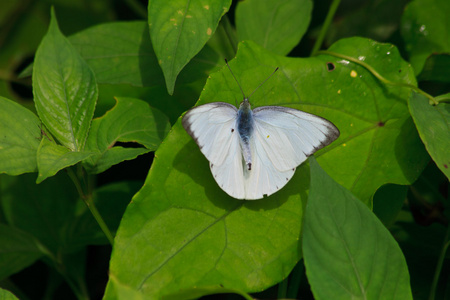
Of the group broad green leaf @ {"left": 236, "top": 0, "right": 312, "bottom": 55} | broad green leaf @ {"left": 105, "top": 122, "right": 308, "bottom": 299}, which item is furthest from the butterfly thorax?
broad green leaf @ {"left": 236, "top": 0, "right": 312, "bottom": 55}

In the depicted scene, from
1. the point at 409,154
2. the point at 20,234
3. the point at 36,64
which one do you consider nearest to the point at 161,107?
the point at 36,64

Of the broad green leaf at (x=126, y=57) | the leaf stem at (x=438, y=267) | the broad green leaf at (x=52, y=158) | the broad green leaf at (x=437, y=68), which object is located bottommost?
the leaf stem at (x=438, y=267)

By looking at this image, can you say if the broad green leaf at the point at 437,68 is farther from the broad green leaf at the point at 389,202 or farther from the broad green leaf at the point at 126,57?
the broad green leaf at the point at 126,57

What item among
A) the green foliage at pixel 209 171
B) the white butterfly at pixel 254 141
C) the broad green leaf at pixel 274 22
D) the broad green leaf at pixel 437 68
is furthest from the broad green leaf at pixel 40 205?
the broad green leaf at pixel 437 68

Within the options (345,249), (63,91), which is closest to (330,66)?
(345,249)

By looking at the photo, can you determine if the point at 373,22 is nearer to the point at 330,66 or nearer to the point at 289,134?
the point at 330,66

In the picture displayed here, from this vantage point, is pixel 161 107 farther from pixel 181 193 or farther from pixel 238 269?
pixel 238 269

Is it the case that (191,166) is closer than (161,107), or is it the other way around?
(191,166)
